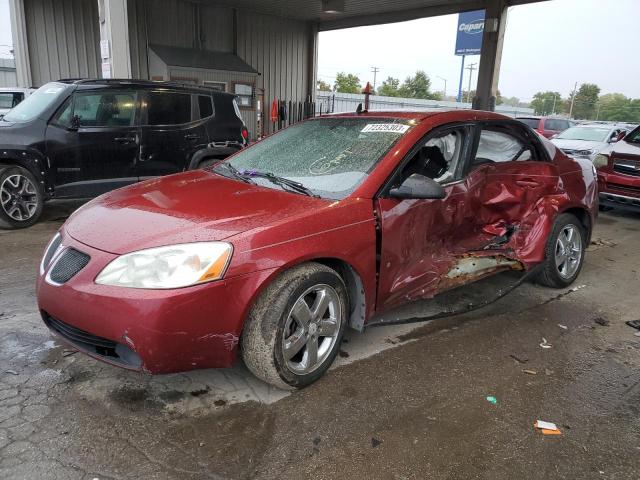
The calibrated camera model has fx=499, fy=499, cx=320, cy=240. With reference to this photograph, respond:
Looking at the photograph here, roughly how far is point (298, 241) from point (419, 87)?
3107 inches

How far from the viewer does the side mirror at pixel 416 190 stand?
314 centimetres

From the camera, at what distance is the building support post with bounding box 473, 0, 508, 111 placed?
1239 cm

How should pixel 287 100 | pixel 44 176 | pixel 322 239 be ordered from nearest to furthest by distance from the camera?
pixel 322 239 → pixel 44 176 → pixel 287 100

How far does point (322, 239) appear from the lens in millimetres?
2814

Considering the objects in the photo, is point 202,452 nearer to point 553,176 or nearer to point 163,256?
point 163,256

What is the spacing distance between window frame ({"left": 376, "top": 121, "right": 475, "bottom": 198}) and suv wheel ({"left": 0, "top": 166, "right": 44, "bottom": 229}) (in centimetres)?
517

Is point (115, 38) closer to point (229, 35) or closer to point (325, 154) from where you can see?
point (325, 154)

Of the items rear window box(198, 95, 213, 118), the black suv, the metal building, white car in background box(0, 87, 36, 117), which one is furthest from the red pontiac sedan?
the metal building

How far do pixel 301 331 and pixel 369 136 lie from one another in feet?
4.97

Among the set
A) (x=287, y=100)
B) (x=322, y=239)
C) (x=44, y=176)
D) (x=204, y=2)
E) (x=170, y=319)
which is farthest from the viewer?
(x=287, y=100)

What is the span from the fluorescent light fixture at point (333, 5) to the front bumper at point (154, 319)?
1414cm

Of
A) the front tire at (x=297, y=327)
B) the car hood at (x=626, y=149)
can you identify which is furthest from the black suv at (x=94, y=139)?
the car hood at (x=626, y=149)

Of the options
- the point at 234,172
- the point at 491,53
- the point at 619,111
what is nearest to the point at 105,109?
the point at 234,172

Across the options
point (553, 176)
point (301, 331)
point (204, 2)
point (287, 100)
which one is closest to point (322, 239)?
point (301, 331)
